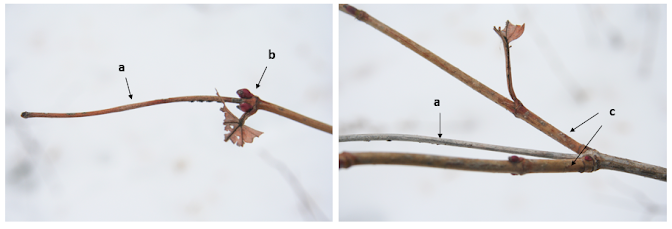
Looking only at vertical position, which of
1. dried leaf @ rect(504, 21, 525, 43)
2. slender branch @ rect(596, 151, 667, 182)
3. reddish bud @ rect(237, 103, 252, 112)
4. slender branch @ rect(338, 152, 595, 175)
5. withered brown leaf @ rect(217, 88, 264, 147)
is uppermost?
dried leaf @ rect(504, 21, 525, 43)

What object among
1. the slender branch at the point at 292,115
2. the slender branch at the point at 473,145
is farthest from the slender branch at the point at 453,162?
the slender branch at the point at 292,115

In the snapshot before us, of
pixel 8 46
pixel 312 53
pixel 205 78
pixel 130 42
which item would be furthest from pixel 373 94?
pixel 8 46

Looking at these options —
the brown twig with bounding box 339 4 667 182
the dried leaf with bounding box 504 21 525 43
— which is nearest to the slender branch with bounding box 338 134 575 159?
the brown twig with bounding box 339 4 667 182

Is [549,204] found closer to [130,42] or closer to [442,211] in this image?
[442,211]

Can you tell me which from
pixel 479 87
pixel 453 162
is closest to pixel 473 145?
pixel 479 87

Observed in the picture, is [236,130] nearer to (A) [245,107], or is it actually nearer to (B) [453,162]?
(A) [245,107]

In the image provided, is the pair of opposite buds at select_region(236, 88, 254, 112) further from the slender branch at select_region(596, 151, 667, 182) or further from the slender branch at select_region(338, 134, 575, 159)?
the slender branch at select_region(596, 151, 667, 182)
